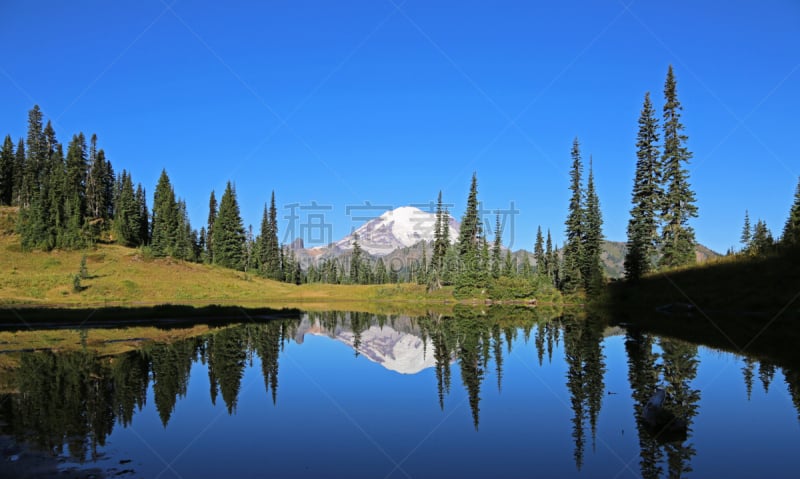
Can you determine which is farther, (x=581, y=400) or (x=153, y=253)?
(x=153, y=253)

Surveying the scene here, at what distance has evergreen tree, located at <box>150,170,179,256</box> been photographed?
91.4 meters

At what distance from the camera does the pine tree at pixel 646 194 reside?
2394 inches

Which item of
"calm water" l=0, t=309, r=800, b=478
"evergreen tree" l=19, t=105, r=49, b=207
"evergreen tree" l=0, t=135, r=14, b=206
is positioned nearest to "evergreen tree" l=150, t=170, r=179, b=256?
"evergreen tree" l=19, t=105, r=49, b=207

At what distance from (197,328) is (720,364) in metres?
34.2

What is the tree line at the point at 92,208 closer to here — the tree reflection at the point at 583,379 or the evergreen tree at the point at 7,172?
the evergreen tree at the point at 7,172

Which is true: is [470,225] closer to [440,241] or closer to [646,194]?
[440,241]

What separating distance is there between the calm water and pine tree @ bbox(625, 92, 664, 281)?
36958mm

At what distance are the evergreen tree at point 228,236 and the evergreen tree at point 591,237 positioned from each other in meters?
70.1

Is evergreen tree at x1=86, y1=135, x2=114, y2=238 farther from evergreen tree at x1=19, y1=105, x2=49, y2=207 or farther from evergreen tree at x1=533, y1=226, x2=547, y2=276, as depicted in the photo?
evergreen tree at x1=533, y1=226, x2=547, y2=276

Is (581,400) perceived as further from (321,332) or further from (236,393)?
(321,332)

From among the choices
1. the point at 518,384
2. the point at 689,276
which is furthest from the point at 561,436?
the point at 689,276

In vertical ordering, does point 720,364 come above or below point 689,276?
below

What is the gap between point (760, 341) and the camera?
2605 centimetres

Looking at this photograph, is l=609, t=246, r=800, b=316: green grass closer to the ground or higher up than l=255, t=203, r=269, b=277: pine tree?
closer to the ground
